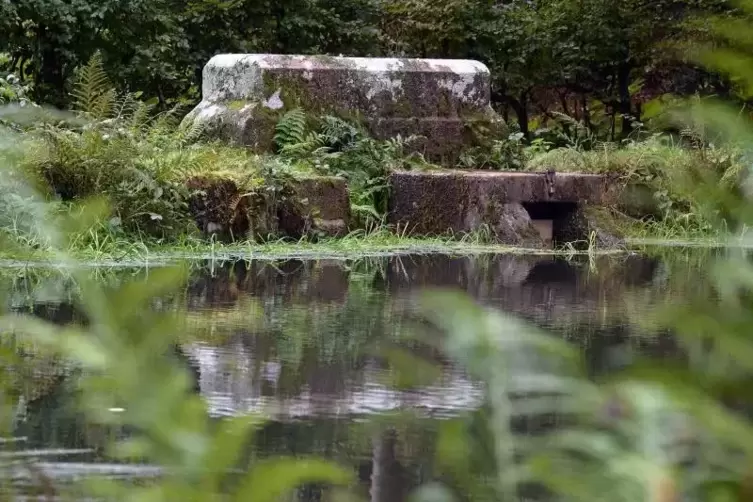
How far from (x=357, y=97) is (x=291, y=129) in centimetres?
89

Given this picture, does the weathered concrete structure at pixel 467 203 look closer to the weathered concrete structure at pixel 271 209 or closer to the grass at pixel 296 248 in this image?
the grass at pixel 296 248

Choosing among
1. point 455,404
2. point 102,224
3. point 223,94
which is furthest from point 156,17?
point 455,404

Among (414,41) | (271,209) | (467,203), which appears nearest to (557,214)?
(467,203)

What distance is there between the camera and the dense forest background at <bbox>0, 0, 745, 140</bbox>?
14.8 m

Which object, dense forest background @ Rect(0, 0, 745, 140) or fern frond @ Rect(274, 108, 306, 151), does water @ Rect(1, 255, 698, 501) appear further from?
dense forest background @ Rect(0, 0, 745, 140)

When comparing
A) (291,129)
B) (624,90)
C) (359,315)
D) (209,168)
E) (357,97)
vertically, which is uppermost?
(624,90)

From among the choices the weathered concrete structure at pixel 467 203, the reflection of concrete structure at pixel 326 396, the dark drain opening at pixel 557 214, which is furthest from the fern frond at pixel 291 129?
the reflection of concrete structure at pixel 326 396

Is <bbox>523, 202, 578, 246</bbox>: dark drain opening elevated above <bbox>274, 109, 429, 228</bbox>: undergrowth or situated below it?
below

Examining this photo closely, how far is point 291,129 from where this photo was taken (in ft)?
28.5

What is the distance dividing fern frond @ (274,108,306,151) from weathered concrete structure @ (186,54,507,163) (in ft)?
0.27

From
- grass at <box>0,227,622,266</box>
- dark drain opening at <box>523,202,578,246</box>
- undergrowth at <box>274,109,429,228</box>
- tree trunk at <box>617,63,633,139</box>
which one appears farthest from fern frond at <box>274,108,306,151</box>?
tree trunk at <box>617,63,633,139</box>

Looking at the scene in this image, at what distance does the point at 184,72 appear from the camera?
15891mm

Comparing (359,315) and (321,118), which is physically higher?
(321,118)

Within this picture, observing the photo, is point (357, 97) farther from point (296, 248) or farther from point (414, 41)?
point (414, 41)
